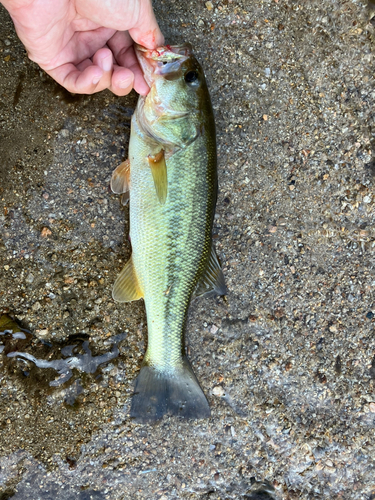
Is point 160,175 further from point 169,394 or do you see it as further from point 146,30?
point 169,394

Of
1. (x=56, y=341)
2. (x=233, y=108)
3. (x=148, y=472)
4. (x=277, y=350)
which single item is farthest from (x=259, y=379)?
(x=233, y=108)

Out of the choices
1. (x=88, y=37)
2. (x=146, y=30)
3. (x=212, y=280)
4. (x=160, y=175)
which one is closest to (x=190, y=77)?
(x=146, y=30)

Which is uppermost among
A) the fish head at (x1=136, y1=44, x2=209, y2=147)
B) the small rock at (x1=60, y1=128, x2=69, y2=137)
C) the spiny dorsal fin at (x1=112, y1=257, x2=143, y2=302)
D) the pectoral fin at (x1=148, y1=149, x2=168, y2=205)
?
the fish head at (x1=136, y1=44, x2=209, y2=147)

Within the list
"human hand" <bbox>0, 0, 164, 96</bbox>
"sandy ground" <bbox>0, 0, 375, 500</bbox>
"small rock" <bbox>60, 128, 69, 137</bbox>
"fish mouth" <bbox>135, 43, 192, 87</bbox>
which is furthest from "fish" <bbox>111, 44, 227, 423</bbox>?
"small rock" <bbox>60, 128, 69, 137</bbox>

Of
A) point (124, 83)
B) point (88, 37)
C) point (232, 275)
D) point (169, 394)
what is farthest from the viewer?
point (232, 275)

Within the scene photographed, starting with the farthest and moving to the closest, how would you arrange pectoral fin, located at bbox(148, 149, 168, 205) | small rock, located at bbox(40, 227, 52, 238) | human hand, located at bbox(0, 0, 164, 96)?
small rock, located at bbox(40, 227, 52, 238), pectoral fin, located at bbox(148, 149, 168, 205), human hand, located at bbox(0, 0, 164, 96)

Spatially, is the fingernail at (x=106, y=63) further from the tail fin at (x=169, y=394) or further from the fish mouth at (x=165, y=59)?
the tail fin at (x=169, y=394)

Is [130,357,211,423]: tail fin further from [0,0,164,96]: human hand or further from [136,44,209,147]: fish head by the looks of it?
[0,0,164,96]: human hand

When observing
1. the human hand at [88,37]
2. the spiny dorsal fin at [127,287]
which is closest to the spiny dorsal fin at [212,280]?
the spiny dorsal fin at [127,287]
